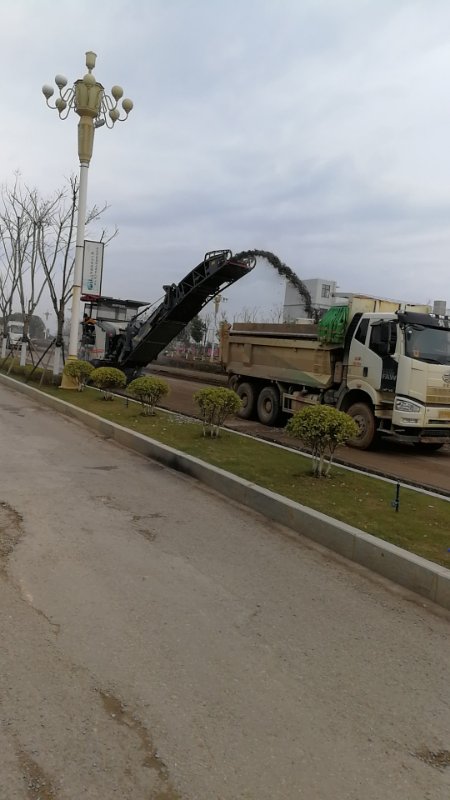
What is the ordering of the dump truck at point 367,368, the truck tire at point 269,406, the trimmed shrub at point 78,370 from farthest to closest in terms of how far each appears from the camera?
1. the trimmed shrub at point 78,370
2. the truck tire at point 269,406
3. the dump truck at point 367,368

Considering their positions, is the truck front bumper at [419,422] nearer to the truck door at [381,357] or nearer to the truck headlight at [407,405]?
the truck headlight at [407,405]

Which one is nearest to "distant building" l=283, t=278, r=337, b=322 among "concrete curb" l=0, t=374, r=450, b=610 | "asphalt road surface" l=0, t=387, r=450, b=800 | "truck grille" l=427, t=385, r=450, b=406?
"truck grille" l=427, t=385, r=450, b=406

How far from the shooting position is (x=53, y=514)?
19.0 feet

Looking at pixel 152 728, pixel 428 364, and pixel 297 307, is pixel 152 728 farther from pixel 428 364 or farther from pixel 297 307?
pixel 297 307

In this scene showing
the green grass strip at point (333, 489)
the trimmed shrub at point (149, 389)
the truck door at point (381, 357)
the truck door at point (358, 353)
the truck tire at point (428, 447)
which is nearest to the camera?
the green grass strip at point (333, 489)

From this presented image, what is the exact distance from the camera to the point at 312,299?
33469mm

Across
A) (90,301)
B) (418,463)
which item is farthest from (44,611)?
(90,301)

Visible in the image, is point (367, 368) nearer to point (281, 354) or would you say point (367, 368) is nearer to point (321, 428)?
point (281, 354)

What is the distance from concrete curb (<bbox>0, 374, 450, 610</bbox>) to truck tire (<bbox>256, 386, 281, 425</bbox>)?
5.06 meters

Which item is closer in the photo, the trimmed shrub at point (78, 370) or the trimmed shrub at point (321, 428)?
the trimmed shrub at point (321, 428)

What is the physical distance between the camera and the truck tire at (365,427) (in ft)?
36.2

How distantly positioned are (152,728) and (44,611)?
1.34 meters

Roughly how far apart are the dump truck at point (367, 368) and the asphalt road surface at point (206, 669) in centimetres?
550

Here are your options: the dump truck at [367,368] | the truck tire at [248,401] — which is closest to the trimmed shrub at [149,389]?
the dump truck at [367,368]
